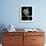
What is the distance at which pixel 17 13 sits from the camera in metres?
4.09

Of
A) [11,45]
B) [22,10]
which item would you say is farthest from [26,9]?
[11,45]

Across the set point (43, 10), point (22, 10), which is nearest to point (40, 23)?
point (43, 10)

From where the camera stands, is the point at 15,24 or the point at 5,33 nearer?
the point at 5,33

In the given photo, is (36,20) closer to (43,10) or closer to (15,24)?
(43,10)

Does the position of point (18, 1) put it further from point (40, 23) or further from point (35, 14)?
point (40, 23)

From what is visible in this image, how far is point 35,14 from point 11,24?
33.0 inches

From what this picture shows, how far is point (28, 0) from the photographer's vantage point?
4062 millimetres

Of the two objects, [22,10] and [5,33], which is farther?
[22,10]

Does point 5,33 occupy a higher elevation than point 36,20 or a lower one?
lower

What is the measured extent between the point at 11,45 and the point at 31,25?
0.97 metres

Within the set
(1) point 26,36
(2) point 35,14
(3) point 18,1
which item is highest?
(3) point 18,1

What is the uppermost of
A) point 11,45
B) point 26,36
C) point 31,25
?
point 31,25

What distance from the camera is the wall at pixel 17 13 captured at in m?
4.06

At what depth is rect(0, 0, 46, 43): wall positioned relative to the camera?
160 inches
